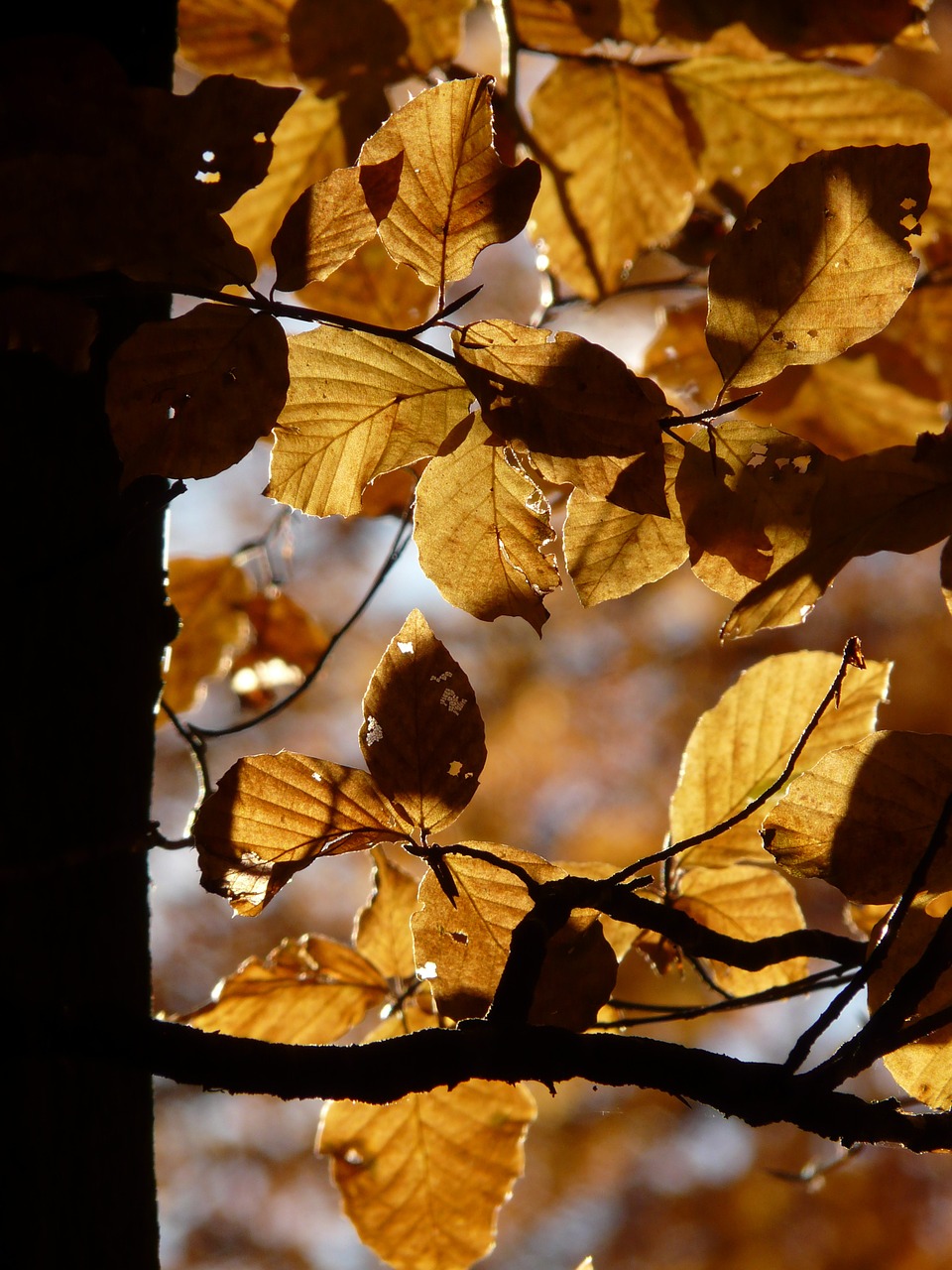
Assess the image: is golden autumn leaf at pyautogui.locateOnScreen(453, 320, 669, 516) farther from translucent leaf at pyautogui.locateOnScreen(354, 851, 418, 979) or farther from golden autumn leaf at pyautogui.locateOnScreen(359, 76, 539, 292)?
translucent leaf at pyautogui.locateOnScreen(354, 851, 418, 979)

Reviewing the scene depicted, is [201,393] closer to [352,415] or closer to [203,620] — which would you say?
[352,415]

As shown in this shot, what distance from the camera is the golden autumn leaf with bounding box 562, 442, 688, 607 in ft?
1.34

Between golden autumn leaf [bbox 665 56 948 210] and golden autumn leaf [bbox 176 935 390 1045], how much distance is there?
58 centimetres

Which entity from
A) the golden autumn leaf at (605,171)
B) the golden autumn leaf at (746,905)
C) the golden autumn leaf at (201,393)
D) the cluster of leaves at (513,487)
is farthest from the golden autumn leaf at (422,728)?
the golden autumn leaf at (605,171)

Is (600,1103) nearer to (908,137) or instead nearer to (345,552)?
(345,552)

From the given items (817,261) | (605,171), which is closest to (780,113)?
(605,171)

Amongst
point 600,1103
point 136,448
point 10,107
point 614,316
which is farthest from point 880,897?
point 600,1103

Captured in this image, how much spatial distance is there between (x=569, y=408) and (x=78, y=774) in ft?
1.01

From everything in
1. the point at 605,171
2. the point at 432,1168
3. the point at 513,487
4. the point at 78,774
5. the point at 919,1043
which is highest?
the point at 605,171

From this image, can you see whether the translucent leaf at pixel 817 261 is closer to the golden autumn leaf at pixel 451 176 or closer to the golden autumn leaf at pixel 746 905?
the golden autumn leaf at pixel 451 176

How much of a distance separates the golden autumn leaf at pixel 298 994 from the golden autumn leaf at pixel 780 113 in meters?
0.58

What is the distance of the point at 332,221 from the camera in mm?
354

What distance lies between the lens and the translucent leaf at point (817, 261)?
35cm

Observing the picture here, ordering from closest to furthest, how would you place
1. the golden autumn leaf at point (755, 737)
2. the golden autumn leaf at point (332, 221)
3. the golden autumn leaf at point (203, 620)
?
1. the golden autumn leaf at point (332, 221)
2. the golden autumn leaf at point (755, 737)
3. the golden autumn leaf at point (203, 620)
